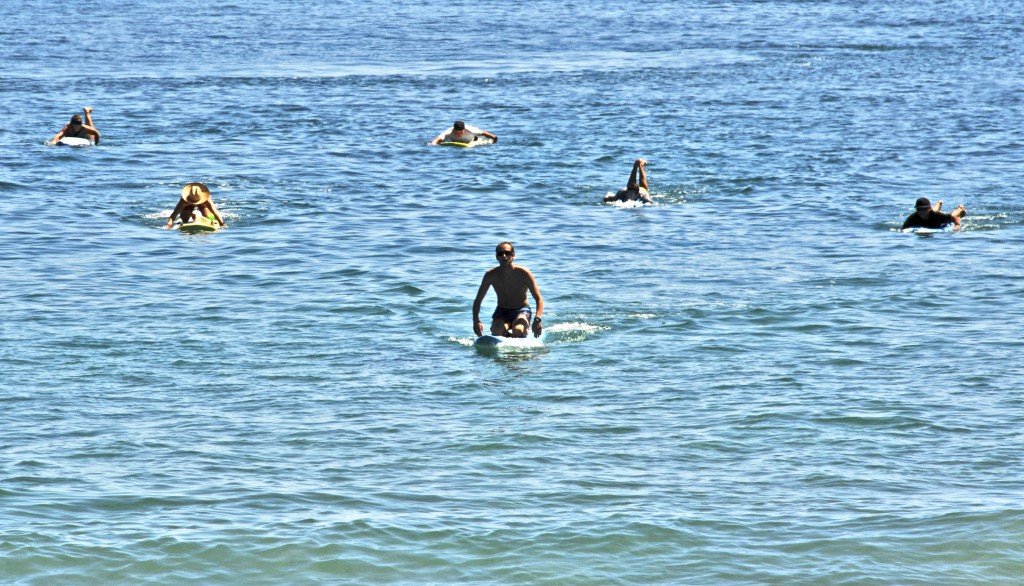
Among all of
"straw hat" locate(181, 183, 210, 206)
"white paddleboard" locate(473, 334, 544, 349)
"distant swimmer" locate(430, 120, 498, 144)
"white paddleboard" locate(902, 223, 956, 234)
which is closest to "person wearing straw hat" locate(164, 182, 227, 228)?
"straw hat" locate(181, 183, 210, 206)

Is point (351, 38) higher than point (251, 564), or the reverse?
point (351, 38)

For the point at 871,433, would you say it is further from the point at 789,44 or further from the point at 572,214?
the point at 789,44

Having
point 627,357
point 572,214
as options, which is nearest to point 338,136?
point 572,214

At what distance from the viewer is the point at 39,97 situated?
45.4 m

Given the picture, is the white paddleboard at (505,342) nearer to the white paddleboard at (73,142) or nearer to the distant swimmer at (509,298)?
the distant swimmer at (509,298)

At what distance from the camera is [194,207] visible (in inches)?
1078

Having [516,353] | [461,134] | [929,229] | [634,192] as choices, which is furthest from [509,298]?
[461,134]

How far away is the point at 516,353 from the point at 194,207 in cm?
1044

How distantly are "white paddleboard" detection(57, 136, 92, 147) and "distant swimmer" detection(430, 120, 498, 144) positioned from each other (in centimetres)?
899

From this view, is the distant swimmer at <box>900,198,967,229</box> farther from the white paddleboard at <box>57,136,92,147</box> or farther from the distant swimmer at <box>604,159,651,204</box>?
the white paddleboard at <box>57,136,92,147</box>

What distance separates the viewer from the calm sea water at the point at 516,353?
12.8 metres

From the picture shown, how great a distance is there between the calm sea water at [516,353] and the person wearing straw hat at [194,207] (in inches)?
18.0

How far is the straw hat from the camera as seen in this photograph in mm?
27438

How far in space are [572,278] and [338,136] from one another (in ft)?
55.2
